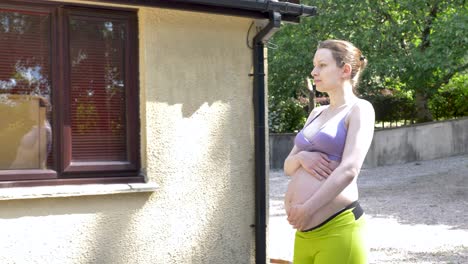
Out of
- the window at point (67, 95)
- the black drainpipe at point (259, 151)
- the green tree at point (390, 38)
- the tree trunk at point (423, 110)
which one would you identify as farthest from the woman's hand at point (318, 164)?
the tree trunk at point (423, 110)

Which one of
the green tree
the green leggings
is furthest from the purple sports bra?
the green tree

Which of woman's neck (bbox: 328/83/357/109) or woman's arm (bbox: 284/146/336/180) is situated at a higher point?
woman's neck (bbox: 328/83/357/109)

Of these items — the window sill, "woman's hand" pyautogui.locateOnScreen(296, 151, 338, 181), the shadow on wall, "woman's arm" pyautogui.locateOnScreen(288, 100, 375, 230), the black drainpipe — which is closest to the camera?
"woman's arm" pyautogui.locateOnScreen(288, 100, 375, 230)

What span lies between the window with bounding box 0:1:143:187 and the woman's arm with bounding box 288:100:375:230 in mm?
2735

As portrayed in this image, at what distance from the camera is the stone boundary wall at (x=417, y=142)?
58.5 feet

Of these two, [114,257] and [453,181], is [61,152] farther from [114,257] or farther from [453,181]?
[453,181]

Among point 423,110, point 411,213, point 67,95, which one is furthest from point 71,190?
point 423,110

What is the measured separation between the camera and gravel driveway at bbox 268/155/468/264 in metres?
7.63

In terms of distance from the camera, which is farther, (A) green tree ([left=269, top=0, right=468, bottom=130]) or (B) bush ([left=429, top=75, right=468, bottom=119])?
(B) bush ([left=429, top=75, right=468, bottom=119])

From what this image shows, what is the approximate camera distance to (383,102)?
845 inches

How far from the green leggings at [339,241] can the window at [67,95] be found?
8.78 feet

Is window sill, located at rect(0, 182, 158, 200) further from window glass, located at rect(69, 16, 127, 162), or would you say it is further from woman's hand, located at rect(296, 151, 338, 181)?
woman's hand, located at rect(296, 151, 338, 181)

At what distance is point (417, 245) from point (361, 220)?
596cm

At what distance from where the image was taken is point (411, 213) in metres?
10.7
